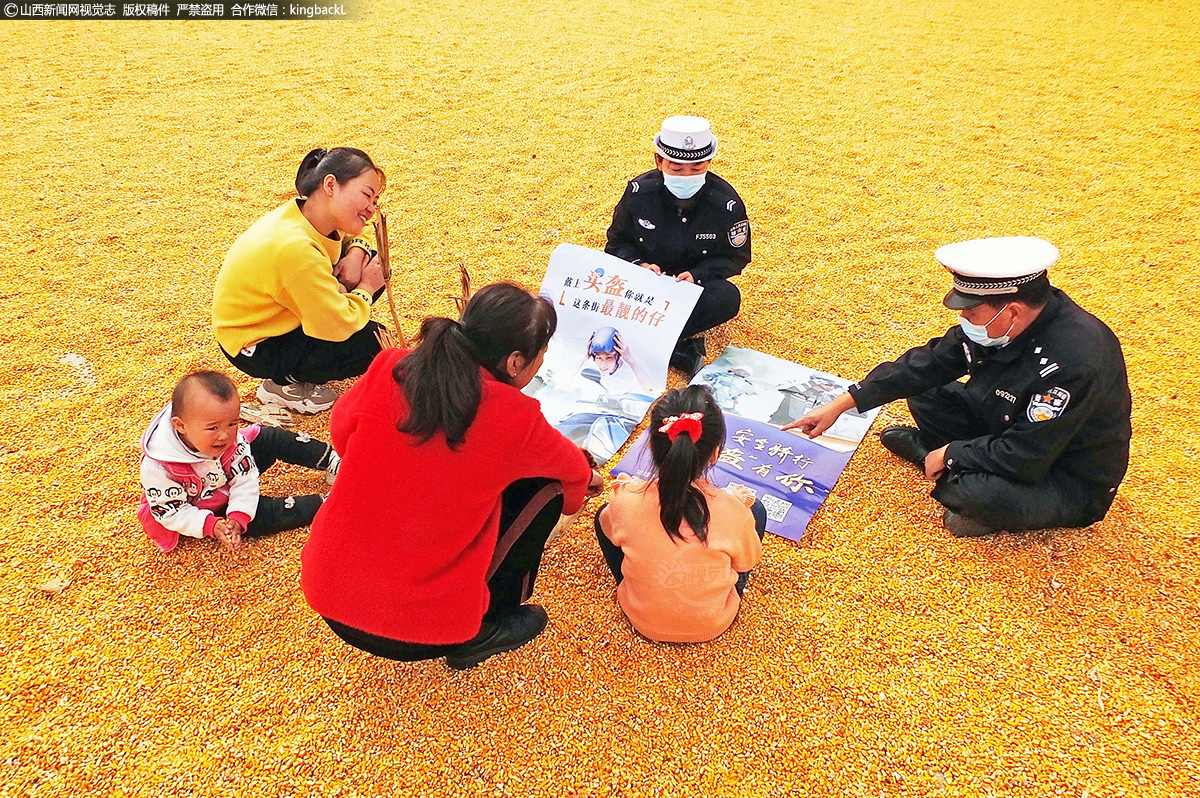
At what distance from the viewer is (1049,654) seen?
2207 mm

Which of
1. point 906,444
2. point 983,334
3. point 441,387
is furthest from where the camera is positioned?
point 906,444

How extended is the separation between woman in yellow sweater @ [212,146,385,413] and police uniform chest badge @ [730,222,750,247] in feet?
4.54

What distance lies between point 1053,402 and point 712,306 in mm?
1347

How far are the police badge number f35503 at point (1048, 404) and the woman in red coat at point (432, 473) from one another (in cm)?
138

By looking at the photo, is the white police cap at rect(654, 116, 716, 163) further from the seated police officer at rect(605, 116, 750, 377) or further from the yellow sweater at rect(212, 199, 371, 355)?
the yellow sweater at rect(212, 199, 371, 355)

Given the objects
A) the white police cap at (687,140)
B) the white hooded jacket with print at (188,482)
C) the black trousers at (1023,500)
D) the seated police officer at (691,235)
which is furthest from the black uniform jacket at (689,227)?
the white hooded jacket with print at (188,482)

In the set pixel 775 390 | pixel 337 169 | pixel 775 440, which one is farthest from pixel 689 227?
pixel 337 169

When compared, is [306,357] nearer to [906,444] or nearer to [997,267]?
[906,444]

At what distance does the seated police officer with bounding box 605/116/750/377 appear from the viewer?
3203mm

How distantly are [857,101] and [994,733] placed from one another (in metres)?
4.88

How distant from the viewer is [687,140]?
3.01 m

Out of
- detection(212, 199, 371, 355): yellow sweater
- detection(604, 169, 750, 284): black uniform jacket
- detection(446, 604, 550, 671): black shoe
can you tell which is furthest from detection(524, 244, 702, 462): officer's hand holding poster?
detection(446, 604, 550, 671): black shoe

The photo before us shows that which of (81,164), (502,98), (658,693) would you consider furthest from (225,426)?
(502,98)

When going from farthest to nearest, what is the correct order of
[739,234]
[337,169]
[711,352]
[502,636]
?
[711,352]
[739,234]
[337,169]
[502,636]
